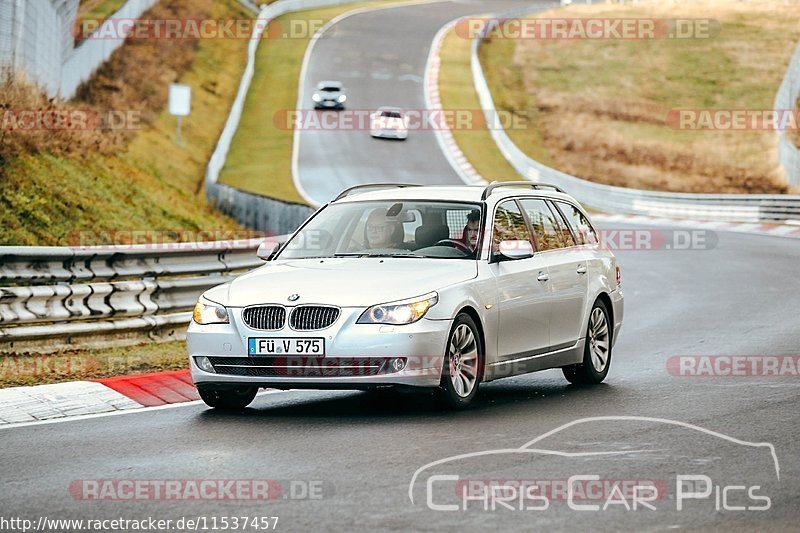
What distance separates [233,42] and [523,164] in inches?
943

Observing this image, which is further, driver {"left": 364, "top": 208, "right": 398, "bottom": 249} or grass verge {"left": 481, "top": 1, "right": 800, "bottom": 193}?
grass verge {"left": 481, "top": 1, "right": 800, "bottom": 193}

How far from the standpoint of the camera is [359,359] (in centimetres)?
978

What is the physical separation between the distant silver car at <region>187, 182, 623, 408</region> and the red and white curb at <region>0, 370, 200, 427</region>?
2.62 ft

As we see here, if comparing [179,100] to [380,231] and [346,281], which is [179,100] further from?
[346,281]

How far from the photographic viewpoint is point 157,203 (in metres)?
25.5

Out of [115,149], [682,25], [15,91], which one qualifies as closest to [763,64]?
[682,25]

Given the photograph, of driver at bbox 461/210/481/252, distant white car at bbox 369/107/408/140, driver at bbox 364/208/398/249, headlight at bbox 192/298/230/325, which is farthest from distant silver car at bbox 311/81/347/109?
headlight at bbox 192/298/230/325

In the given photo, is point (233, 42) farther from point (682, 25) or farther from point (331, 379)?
point (331, 379)

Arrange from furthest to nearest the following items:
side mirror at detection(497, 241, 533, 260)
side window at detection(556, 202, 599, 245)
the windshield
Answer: side window at detection(556, 202, 599, 245)
the windshield
side mirror at detection(497, 241, 533, 260)

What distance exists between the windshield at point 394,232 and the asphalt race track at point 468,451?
45.2 inches

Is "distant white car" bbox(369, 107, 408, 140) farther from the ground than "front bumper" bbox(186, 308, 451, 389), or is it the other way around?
"distant white car" bbox(369, 107, 408, 140)

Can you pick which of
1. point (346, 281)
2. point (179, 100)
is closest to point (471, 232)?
point (346, 281)

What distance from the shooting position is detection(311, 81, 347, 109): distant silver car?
61.6 meters

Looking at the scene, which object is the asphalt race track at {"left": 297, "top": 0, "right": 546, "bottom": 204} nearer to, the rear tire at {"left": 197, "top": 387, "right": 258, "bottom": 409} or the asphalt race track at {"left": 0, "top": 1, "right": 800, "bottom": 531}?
the asphalt race track at {"left": 0, "top": 1, "right": 800, "bottom": 531}
